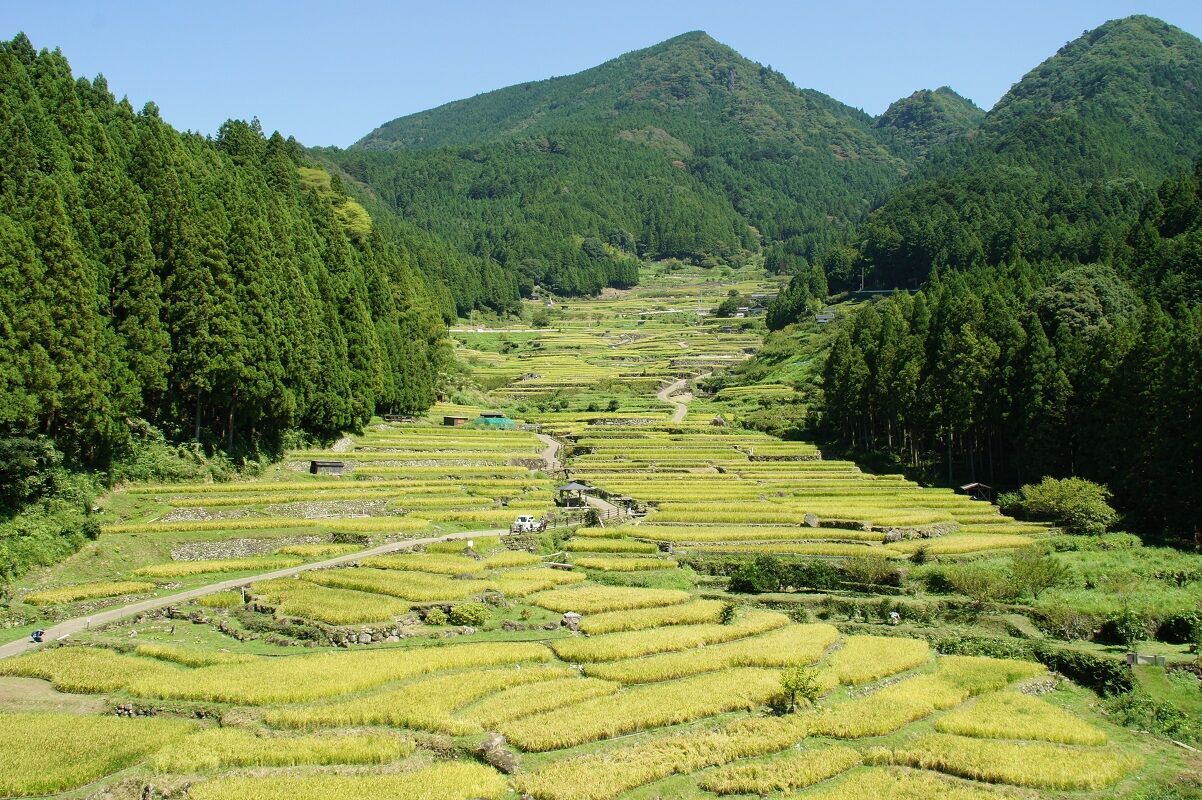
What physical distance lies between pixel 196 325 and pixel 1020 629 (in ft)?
A: 114

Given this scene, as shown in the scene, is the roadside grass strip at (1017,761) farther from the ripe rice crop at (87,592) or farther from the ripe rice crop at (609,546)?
the ripe rice crop at (87,592)

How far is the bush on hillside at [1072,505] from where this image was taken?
43.8 meters

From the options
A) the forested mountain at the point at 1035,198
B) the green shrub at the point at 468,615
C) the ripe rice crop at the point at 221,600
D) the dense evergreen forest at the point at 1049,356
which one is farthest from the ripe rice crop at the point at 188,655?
the forested mountain at the point at 1035,198

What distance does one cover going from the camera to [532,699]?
22.6 m

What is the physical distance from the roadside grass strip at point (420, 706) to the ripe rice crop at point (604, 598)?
6812 millimetres

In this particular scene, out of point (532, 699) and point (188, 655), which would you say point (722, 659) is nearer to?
point (532, 699)

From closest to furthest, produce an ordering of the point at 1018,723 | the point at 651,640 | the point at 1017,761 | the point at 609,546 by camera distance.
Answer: the point at 1017,761
the point at 1018,723
the point at 651,640
the point at 609,546

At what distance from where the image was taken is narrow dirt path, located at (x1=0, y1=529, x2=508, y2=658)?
1038 inches

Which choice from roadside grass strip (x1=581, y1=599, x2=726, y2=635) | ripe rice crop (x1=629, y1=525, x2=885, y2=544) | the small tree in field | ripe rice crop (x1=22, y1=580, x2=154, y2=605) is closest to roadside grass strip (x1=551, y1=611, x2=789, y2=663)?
roadside grass strip (x1=581, y1=599, x2=726, y2=635)

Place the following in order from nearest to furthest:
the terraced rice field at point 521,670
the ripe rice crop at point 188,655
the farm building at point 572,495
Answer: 1. the terraced rice field at point 521,670
2. the ripe rice crop at point 188,655
3. the farm building at point 572,495

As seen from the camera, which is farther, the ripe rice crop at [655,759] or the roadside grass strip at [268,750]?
the roadside grass strip at [268,750]

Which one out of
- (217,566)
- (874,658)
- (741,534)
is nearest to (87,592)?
(217,566)

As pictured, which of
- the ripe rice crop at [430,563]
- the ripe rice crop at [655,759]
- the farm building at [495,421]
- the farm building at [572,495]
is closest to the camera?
the ripe rice crop at [655,759]

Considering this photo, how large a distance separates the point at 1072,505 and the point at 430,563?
28253mm
